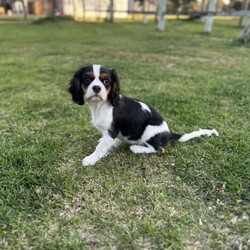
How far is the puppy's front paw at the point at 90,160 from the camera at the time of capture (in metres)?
2.84

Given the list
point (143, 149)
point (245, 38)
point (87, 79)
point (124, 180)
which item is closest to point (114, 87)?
point (87, 79)

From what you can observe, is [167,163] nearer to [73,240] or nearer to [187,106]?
[73,240]

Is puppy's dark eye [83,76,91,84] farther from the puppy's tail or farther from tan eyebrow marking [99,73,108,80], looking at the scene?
the puppy's tail

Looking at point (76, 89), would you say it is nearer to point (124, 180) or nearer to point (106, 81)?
point (106, 81)

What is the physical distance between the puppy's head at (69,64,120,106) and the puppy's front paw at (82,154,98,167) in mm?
474

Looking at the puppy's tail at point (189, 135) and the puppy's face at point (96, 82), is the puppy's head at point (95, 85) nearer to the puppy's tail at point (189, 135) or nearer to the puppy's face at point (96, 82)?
the puppy's face at point (96, 82)

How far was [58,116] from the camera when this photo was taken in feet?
13.4

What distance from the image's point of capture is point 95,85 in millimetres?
2645

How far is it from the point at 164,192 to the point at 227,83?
11.9 feet

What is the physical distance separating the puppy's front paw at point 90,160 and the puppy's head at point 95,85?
474 millimetres

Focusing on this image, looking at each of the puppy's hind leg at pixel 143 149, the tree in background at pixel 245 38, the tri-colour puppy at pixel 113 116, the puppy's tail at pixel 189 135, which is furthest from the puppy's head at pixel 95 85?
the tree in background at pixel 245 38

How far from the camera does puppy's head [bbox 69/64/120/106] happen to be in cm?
265

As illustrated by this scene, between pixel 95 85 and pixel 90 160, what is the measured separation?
0.65m

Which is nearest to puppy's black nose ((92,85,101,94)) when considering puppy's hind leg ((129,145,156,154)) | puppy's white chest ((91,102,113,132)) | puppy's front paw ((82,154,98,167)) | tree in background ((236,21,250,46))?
puppy's white chest ((91,102,113,132))
